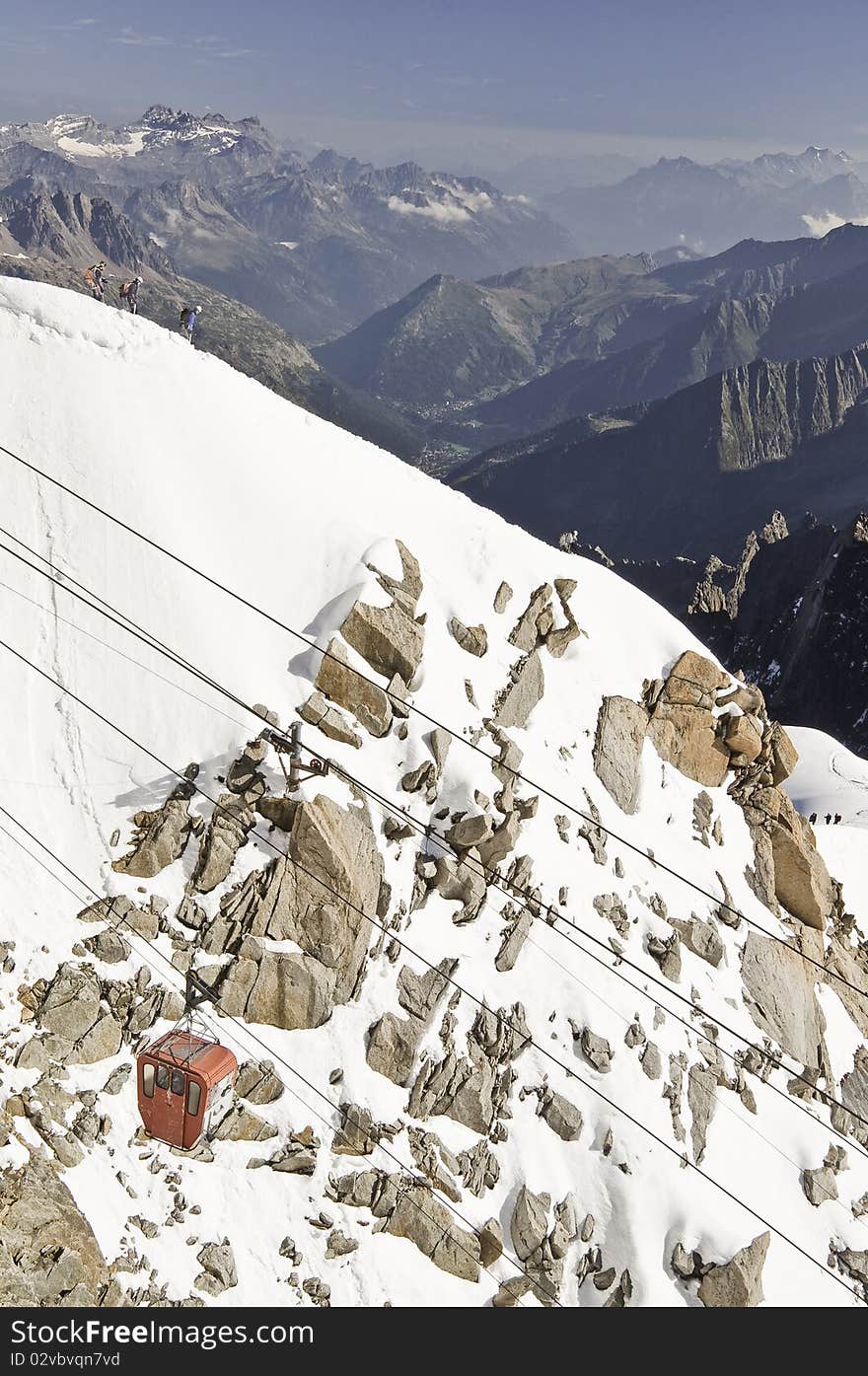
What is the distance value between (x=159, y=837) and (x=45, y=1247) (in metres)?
11.7

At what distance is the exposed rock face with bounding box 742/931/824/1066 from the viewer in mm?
37219

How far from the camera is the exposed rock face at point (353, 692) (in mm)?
34625

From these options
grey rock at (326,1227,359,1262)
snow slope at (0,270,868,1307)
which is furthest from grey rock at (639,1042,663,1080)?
grey rock at (326,1227,359,1262)

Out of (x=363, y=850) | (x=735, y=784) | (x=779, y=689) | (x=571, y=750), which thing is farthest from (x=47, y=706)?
(x=779, y=689)

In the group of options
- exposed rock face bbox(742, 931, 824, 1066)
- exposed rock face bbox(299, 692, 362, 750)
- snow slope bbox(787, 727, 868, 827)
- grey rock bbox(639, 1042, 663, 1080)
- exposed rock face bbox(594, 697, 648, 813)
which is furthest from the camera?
snow slope bbox(787, 727, 868, 827)

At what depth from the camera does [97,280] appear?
43.3m

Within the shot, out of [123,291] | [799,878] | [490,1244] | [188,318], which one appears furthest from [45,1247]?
[123,291]

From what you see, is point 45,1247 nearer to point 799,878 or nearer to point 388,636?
point 388,636

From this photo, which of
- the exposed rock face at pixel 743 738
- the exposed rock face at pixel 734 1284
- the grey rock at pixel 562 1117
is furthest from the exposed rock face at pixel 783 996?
the grey rock at pixel 562 1117

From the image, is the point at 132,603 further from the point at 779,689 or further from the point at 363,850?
the point at 779,689

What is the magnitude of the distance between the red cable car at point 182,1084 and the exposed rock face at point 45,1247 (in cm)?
258

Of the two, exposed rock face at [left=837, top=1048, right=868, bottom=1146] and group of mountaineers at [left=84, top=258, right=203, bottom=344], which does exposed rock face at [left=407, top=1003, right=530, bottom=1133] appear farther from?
group of mountaineers at [left=84, top=258, right=203, bottom=344]

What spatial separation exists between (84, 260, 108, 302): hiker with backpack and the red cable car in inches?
1318

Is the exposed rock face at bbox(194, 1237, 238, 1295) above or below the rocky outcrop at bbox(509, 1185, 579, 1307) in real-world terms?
below
